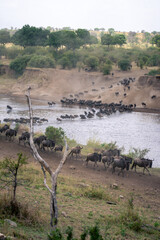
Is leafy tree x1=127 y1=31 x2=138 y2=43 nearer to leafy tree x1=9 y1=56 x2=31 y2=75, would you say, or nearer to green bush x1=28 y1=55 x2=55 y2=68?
green bush x1=28 y1=55 x2=55 y2=68

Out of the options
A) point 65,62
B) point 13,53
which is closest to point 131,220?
point 65,62

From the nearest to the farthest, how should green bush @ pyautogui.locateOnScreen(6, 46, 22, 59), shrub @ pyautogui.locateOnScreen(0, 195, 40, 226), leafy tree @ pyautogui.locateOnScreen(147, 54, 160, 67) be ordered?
shrub @ pyautogui.locateOnScreen(0, 195, 40, 226) → leafy tree @ pyautogui.locateOnScreen(147, 54, 160, 67) → green bush @ pyautogui.locateOnScreen(6, 46, 22, 59)

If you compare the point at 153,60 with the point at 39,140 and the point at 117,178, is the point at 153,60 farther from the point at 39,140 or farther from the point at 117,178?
the point at 117,178

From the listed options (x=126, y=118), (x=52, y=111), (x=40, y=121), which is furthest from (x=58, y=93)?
(x=40, y=121)

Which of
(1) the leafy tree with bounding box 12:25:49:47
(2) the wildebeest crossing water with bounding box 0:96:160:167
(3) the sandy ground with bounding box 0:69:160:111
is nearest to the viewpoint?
(2) the wildebeest crossing water with bounding box 0:96:160:167

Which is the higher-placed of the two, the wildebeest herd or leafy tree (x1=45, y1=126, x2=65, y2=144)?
leafy tree (x1=45, y1=126, x2=65, y2=144)

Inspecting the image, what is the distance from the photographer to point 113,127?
115 feet

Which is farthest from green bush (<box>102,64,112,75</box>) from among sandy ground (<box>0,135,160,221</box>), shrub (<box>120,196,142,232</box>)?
shrub (<box>120,196,142,232</box>)

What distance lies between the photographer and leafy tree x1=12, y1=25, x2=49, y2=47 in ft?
283

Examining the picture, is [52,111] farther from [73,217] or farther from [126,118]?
[73,217]

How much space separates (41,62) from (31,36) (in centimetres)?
1915

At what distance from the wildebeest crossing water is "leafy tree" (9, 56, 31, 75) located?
26064mm

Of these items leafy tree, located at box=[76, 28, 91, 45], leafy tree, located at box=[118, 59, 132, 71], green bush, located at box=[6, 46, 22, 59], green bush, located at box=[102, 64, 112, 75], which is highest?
leafy tree, located at box=[76, 28, 91, 45]

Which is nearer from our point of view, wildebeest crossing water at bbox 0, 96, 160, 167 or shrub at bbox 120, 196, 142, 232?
shrub at bbox 120, 196, 142, 232
